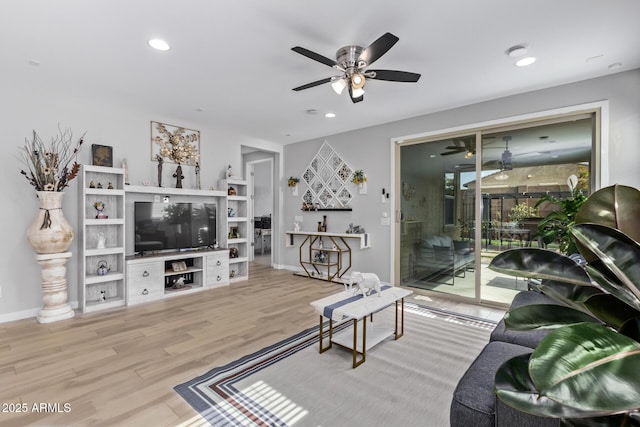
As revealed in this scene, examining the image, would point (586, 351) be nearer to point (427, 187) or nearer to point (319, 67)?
point (319, 67)

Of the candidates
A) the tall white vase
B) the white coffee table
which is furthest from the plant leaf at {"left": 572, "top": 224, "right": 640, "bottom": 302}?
the tall white vase

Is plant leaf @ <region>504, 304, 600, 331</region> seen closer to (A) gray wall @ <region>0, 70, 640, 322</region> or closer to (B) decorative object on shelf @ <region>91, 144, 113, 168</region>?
(A) gray wall @ <region>0, 70, 640, 322</region>

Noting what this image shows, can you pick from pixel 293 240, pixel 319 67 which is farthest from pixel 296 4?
pixel 293 240

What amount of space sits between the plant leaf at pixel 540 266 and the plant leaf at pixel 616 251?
64 millimetres

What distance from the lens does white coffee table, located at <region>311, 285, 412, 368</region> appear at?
7.97 feet

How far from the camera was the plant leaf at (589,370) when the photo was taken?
1.47ft

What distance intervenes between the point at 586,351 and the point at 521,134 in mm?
4146

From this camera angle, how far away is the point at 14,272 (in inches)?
136

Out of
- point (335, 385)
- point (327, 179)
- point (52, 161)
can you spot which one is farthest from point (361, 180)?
point (52, 161)

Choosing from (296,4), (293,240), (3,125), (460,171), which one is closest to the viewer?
(296,4)

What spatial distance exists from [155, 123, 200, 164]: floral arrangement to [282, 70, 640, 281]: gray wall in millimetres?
2004

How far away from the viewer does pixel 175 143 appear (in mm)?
4820

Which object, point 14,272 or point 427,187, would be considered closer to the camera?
point 14,272

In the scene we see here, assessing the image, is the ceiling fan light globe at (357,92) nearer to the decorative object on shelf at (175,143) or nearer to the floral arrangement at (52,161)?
the decorative object on shelf at (175,143)
